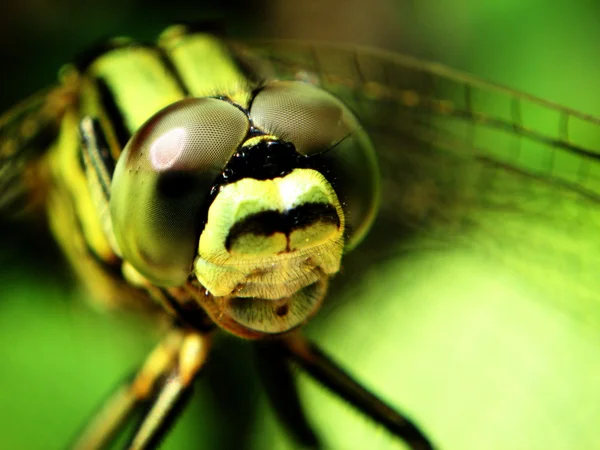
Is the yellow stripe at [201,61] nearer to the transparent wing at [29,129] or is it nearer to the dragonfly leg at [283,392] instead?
the transparent wing at [29,129]

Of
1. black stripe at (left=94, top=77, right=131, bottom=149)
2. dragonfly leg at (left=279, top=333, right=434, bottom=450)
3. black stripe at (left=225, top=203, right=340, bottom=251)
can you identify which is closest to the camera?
black stripe at (left=225, top=203, right=340, bottom=251)

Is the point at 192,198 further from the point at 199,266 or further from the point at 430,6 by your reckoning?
the point at 430,6

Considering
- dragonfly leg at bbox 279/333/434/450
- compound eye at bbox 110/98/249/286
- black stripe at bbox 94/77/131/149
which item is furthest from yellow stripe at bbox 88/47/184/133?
dragonfly leg at bbox 279/333/434/450

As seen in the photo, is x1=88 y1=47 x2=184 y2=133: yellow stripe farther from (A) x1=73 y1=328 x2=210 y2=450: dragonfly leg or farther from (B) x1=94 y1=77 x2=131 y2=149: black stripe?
(A) x1=73 y1=328 x2=210 y2=450: dragonfly leg

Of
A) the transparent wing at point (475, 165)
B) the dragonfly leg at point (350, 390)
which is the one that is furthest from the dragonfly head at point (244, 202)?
the transparent wing at point (475, 165)

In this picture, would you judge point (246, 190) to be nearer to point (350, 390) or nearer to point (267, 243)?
point (267, 243)

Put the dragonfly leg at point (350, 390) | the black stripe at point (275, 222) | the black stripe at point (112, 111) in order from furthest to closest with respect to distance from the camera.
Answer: the dragonfly leg at point (350, 390)
the black stripe at point (112, 111)
the black stripe at point (275, 222)
